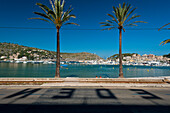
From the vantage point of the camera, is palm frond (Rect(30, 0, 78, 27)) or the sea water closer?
palm frond (Rect(30, 0, 78, 27))

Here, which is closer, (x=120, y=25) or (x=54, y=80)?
(x=54, y=80)

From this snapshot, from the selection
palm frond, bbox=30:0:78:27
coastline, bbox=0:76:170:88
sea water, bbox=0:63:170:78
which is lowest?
sea water, bbox=0:63:170:78
